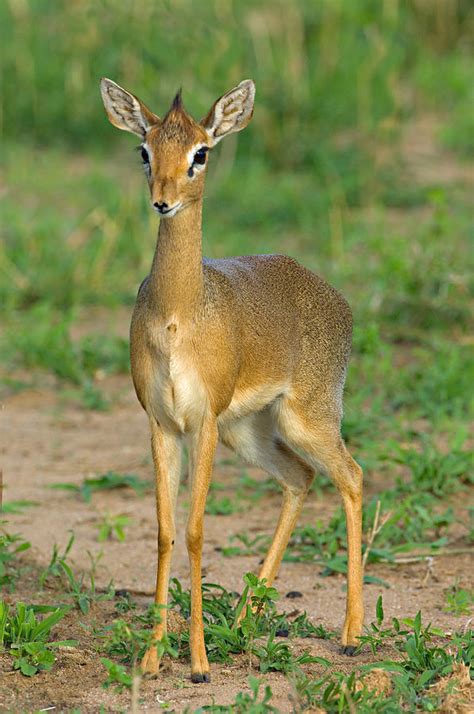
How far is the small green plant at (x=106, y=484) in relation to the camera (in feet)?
19.1

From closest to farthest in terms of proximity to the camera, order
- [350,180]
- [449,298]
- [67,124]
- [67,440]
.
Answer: [67,440]
[449,298]
[350,180]
[67,124]

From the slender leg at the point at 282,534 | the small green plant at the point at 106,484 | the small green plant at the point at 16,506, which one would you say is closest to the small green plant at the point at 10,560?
the small green plant at the point at 16,506

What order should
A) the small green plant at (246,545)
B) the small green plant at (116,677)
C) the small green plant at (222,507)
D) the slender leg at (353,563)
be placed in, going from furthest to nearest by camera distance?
the small green plant at (222,507), the small green plant at (246,545), the slender leg at (353,563), the small green plant at (116,677)

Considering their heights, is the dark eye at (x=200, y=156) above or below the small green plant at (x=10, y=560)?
above

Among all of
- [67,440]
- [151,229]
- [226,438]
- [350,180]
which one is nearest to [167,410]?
[226,438]

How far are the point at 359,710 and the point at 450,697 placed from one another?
0.92ft

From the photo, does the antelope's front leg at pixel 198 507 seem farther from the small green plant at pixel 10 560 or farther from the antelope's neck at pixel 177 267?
the small green plant at pixel 10 560

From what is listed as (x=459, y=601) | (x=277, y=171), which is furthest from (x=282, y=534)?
(x=277, y=171)

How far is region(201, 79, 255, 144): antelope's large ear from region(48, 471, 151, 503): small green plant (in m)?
2.05

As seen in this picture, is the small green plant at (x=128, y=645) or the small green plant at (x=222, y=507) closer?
the small green plant at (x=128, y=645)

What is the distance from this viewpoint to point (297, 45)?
35.0 feet

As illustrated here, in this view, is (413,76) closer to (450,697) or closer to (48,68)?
(48,68)

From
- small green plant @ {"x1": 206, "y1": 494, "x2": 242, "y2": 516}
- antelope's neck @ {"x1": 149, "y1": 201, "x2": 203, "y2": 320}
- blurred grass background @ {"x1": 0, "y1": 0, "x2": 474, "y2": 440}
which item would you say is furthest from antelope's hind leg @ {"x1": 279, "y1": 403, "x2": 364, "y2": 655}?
blurred grass background @ {"x1": 0, "y1": 0, "x2": 474, "y2": 440}

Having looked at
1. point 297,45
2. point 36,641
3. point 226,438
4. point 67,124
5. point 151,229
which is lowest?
point 36,641
